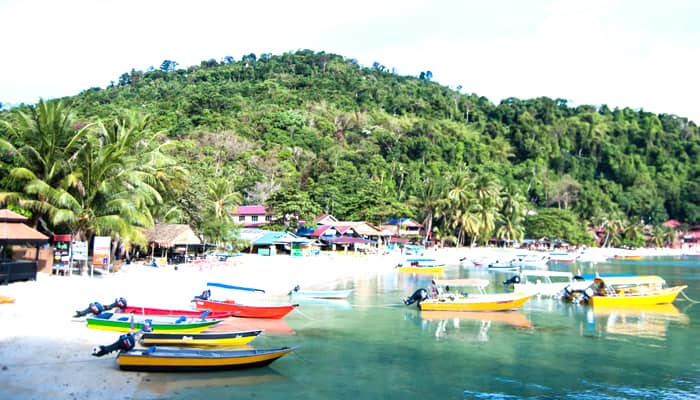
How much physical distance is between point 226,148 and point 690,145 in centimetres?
10885

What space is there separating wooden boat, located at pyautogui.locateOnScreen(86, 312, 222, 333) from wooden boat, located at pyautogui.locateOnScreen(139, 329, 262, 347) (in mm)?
997

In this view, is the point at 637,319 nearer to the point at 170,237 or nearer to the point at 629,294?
the point at 629,294

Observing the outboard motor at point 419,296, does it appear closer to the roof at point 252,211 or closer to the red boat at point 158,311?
the red boat at point 158,311

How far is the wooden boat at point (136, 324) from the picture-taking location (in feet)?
51.4

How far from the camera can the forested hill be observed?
74312 millimetres

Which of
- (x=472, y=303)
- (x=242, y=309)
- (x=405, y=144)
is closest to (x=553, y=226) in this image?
(x=405, y=144)

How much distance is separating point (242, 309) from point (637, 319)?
17.5 m

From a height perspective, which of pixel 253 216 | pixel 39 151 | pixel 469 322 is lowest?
pixel 469 322

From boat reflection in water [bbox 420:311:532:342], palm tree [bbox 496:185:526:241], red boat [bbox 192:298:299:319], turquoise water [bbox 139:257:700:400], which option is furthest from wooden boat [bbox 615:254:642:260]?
red boat [bbox 192:298:299:319]

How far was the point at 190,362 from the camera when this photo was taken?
1277cm

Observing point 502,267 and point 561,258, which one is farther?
point 561,258

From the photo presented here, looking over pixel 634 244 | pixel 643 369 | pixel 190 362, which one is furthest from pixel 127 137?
pixel 634 244

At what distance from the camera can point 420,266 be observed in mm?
47594

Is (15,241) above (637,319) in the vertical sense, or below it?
above
